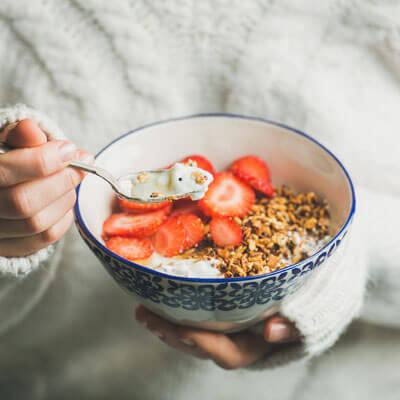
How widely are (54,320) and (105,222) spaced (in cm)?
44

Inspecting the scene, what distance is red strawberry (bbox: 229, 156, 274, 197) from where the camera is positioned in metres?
0.65

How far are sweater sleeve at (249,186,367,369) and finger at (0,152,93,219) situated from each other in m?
0.37

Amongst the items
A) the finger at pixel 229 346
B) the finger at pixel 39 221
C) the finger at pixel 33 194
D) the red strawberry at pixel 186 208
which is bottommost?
the finger at pixel 229 346

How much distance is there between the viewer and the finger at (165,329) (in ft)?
2.07

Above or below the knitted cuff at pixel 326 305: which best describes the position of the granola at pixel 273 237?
above

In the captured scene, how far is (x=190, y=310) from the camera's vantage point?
19.9 inches

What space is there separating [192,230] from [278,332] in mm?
217

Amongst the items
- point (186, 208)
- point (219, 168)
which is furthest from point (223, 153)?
point (186, 208)

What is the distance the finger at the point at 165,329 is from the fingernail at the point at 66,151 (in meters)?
0.32

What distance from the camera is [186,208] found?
647 millimetres

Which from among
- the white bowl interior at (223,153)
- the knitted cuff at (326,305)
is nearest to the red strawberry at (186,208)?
the white bowl interior at (223,153)

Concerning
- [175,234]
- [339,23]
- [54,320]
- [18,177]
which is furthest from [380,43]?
[54,320]

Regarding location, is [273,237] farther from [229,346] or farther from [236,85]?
[236,85]

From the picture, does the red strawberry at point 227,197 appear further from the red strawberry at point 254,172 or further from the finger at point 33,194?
the finger at point 33,194
